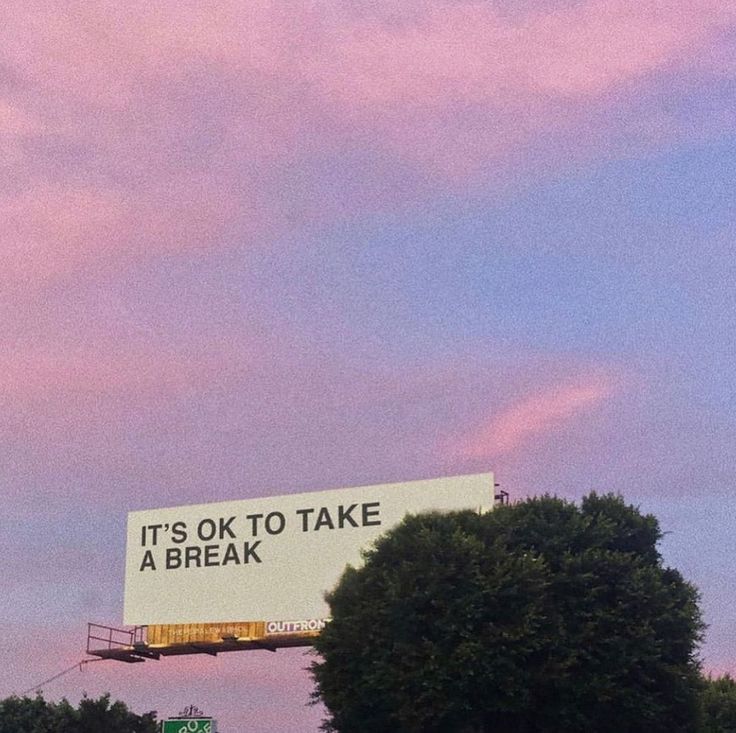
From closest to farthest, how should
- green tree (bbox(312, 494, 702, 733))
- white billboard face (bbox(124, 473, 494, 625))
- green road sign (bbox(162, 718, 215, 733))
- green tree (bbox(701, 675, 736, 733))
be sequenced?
green tree (bbox(312, 494, 702, 733)) → green road sign (bbox(162, 718, 215, 733)) → green tree (bbox(701, 675, 736, 733)) → white billboard face (bbox(124, 473, 494, 625))

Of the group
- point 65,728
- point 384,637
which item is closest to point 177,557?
point 65,728

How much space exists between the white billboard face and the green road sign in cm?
1554

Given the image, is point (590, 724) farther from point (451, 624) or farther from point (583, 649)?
point (451, 624)

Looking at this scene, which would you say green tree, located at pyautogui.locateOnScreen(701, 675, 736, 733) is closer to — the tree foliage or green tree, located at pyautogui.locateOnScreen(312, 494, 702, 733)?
green tree, located at pyautogui.locateOnScreen(312, 494, 702, 733)

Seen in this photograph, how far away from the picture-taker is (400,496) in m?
63.8

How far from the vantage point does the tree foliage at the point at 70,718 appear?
6581 centimetres

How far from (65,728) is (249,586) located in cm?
1199

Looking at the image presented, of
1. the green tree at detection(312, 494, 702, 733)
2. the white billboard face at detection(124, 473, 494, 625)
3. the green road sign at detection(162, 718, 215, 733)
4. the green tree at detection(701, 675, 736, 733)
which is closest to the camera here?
the green tree at detection(312, 494, 702, 733)

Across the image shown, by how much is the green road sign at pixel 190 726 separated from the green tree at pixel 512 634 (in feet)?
14.0

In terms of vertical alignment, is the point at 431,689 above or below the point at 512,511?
below

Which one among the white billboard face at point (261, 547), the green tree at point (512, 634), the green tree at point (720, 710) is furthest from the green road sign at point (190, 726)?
the green tree at point (720, 710)

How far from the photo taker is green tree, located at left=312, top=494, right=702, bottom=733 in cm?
4416

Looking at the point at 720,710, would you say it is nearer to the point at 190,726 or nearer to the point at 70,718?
the point at 190,726

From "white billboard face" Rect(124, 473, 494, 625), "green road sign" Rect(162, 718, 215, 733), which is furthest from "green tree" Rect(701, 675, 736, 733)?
"green road sign" Rect(162, 718, 215, 733)
